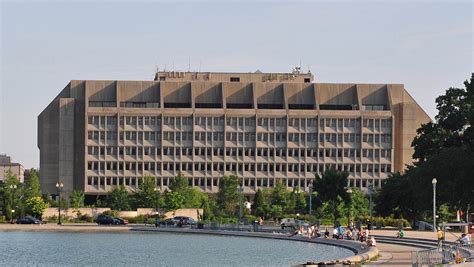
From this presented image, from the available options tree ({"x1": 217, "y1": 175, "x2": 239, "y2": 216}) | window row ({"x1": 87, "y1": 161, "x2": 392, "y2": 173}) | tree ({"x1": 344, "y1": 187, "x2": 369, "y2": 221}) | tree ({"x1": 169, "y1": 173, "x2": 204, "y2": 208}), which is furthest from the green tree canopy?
window row ({"x1": 87, "y1": 161, "x2": 392, "y2": 173})

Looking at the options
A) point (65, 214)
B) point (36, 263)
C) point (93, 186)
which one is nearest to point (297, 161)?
point (93, 186)

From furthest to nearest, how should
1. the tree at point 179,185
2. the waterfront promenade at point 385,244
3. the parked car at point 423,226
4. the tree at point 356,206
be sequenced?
the tree at point 179,185
the tree at point 356,206
the parked car at point 423,226
the waterfront promenade at point 385,244

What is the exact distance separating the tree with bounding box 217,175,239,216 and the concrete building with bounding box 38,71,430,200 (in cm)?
2601

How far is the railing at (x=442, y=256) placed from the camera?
45219 millimetres

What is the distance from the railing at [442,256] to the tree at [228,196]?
96.1 metres

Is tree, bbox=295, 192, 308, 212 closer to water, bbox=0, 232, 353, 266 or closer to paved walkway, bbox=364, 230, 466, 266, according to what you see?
water, bbox=0, 232, 353, 266

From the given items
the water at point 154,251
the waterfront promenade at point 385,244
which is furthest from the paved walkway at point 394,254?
the water at point 154,251

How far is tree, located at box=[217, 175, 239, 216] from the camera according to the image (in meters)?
148

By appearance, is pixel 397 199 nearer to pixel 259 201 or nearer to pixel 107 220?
pixel 107 220

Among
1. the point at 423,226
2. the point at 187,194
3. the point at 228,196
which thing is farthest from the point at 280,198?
the point at 423,226

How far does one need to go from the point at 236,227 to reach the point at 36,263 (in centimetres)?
4280

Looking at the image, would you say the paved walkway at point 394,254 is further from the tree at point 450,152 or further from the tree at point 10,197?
the tree at point 10,197

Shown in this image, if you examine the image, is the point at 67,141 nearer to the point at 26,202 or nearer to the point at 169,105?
the point at 169,105

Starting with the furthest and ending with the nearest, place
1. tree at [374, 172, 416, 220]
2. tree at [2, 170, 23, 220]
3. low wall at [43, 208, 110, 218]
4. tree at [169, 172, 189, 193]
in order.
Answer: tree at [169, 172, 189, 193]
low wall at [43, 208, 110, 218]
tree at [2, 170, 23, 220]
tree at [374, 172, 416, 220]
